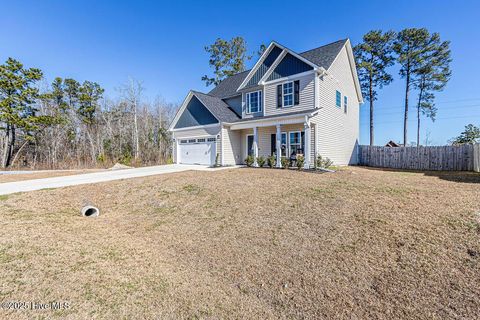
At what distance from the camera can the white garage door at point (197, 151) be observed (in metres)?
16.1

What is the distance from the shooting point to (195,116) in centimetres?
1714

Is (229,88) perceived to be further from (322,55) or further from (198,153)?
(322,55)

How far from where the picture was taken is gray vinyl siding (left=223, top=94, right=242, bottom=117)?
17391 mm

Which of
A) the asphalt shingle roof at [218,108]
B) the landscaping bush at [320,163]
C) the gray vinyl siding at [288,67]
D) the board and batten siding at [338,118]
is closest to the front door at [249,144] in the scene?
the asphalt shingle roof at [218,108]

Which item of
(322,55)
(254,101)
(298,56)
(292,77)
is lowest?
(254,101)

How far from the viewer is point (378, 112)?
2645cm

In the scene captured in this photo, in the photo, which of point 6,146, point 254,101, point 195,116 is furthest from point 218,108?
point 6,146

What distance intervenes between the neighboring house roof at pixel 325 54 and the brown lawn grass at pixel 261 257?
956cm

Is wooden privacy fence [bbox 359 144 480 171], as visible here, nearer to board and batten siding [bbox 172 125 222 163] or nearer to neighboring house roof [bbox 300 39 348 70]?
neighboring house roof [bbox 300 39 348 70]

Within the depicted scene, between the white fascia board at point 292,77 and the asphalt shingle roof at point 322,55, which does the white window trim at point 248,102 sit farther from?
the asphalt shingle roof at point 322,55

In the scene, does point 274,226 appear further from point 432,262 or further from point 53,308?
point 53,308

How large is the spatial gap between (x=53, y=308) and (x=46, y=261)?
1.37 meters

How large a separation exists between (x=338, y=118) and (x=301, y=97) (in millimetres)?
3624

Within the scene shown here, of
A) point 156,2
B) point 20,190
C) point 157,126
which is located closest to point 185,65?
point 157,126
